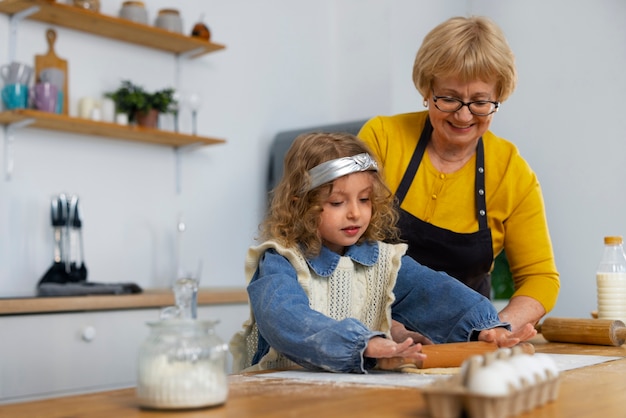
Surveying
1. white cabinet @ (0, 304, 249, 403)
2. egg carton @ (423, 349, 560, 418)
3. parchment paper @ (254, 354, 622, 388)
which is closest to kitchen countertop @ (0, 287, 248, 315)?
white cabinet @ (0, 304, 249, 403)

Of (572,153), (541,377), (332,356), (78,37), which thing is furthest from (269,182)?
(541,377)

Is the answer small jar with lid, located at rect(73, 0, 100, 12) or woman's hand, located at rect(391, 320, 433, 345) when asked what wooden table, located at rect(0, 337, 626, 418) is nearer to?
woman's hand, located at rect(391, 320, 433, 345)

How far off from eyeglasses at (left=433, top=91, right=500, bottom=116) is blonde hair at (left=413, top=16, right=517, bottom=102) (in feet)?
0.16

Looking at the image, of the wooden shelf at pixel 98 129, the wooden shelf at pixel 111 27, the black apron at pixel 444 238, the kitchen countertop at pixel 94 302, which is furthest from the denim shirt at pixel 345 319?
the wooden shelf at pixel 111 27

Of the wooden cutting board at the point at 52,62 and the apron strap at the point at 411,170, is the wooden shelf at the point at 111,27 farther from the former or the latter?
the apron strap at the point at 411,170

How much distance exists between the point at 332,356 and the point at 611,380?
398 millimetres

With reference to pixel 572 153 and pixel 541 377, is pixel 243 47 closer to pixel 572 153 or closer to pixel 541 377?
pixel 572 153

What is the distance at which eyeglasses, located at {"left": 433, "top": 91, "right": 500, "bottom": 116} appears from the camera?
1732 millimetres

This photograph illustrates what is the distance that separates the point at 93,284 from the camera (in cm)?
277

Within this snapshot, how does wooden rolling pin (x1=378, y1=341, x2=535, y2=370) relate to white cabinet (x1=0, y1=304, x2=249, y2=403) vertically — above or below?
above

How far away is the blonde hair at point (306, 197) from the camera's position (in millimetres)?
1445

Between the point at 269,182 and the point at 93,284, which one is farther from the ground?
the point at 269,182

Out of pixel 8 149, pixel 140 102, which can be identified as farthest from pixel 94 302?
pixel 140 102

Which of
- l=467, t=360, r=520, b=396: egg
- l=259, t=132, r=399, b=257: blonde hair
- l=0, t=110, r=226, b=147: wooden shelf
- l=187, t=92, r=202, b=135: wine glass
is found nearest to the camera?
l=467, t=360, r=520, b=396: egg
